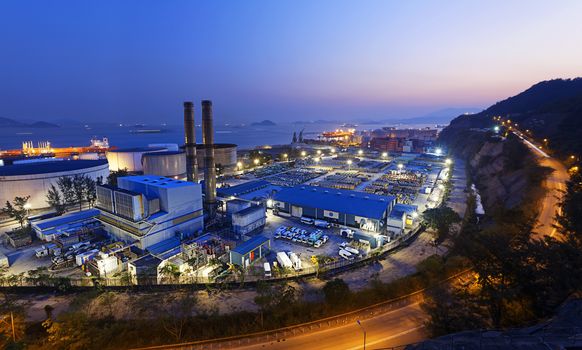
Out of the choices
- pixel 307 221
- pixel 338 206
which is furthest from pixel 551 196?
pixel 307 221

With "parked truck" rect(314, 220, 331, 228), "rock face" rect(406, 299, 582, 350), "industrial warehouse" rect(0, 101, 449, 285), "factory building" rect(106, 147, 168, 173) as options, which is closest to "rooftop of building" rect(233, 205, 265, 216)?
"industrial warehouse" rect(0, 101, 449, 285)

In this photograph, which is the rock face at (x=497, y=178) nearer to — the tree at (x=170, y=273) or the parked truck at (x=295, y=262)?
the parked truck at (x=295, y=262)

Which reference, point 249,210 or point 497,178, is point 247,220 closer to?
point 249,210

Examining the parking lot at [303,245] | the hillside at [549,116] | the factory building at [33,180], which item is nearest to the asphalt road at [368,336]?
the parking lot at [303,245]

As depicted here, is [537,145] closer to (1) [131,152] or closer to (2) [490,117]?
(2) [490,117]

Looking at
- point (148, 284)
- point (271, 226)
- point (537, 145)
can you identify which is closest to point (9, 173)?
point (148, 284)

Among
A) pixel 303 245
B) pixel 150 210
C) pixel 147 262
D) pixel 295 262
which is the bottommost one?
pixel 303 245
